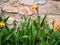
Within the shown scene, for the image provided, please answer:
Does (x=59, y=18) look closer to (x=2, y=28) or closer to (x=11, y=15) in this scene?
(x=11, y=15)

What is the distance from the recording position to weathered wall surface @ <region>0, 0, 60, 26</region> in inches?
148

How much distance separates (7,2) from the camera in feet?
12.9

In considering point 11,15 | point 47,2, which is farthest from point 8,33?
point 47,2

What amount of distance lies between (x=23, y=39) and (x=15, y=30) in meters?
0.30

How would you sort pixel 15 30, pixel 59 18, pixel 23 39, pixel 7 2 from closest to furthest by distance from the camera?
pixel 23 39, pixel 15 30, pixel 59 18, pixel 7 2

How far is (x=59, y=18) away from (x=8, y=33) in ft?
3.96

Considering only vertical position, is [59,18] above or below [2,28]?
below

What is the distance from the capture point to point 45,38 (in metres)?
2.71

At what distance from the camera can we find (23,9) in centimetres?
385

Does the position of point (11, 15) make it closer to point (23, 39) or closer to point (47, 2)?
point (47, 2)

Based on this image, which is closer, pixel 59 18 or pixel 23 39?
pixel 23 39

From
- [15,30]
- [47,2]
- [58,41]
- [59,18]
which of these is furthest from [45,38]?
[47,2]

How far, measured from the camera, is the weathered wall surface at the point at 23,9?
3750 millimetres

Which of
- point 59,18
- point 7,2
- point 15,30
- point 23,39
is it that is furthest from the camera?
point 7,2
